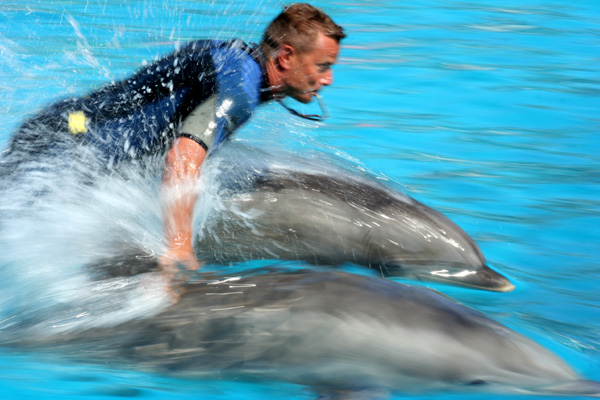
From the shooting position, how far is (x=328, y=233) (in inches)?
180

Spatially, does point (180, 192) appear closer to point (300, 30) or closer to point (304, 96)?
point (304, 96)

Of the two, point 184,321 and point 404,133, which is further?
point 404,133

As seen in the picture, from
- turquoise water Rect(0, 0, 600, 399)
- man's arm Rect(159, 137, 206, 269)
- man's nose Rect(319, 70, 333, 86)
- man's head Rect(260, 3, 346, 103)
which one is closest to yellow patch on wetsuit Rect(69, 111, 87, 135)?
man's arm Rect(159, 137, 206, 269)

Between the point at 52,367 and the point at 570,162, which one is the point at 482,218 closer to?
the point at 570,162

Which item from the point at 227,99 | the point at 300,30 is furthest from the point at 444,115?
the point at 227,99

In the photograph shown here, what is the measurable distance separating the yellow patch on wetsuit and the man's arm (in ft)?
2.02

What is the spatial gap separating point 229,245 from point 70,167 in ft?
3.05

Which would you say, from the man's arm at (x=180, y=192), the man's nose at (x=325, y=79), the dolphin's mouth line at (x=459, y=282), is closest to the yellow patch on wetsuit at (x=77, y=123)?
the man's arm at (x=180, y=192)

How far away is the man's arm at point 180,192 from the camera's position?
393 centimetres

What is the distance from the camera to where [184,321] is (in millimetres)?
3285

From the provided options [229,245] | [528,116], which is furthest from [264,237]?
[528,116]

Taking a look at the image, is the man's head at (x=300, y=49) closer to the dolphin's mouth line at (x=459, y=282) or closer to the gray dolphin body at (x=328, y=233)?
the gray dolphin body at (x=328, y=233)

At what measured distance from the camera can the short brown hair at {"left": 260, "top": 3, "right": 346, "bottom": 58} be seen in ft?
14.3

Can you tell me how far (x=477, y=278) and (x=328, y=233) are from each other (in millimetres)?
833
